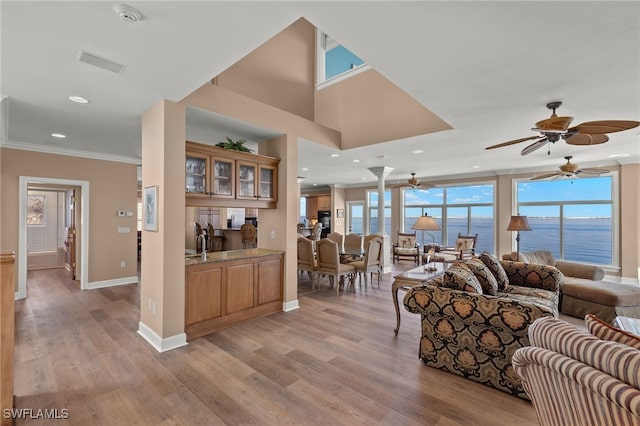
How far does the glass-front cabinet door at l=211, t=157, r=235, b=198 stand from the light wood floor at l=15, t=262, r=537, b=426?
5.77ft

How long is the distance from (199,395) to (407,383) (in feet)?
5.65

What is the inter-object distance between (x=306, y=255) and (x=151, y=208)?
3.07 metres

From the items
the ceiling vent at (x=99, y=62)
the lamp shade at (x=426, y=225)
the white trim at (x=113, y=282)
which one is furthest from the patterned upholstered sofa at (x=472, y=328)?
the white trim at (x=113, y=282)

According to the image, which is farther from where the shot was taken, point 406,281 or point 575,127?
point 406,281

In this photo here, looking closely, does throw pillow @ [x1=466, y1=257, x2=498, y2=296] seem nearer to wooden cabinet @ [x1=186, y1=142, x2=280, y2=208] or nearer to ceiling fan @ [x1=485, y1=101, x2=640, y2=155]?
A: ceiling fan @ [x1=485, y1=101, x2=640, y2=155]

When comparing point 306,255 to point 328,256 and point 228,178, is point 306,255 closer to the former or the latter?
point 328,256

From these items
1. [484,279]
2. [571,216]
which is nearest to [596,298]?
[484,279]

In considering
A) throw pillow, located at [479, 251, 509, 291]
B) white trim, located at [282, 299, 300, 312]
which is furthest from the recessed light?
throw pillow, located at [479, 251, 509, 291]

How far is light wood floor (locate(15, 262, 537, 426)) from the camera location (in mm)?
2059

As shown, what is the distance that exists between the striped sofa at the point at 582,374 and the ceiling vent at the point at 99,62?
3402 millimetres

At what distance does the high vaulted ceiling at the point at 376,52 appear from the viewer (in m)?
1.73

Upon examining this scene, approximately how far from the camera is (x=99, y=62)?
2.26 meters

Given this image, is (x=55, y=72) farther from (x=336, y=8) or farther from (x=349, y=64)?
(x=349, y=64)

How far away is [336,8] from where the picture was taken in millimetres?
1724
